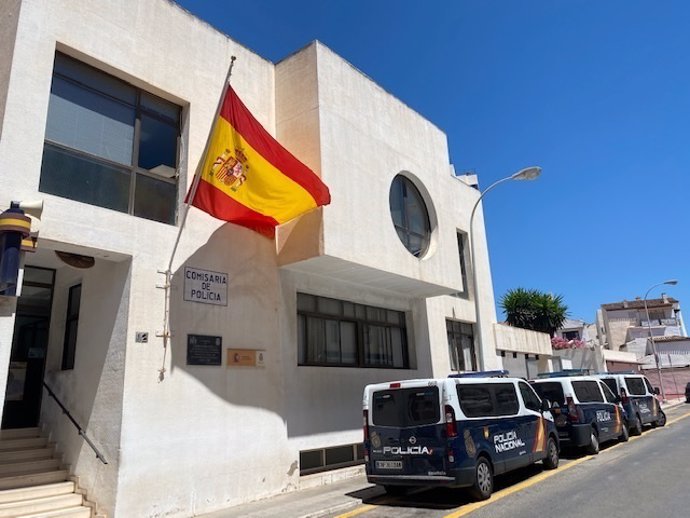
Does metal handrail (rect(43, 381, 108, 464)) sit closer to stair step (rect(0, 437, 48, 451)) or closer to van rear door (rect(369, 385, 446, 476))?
stair step (rect(0, 437, 48, 451))

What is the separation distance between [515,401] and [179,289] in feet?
22.5

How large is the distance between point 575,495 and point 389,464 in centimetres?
313

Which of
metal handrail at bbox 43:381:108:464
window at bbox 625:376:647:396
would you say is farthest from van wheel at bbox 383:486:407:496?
window at bbox 625:376:647:396

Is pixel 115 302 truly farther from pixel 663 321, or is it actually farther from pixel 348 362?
pixel 663 321

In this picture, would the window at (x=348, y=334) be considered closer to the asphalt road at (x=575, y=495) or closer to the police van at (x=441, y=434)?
the police van at (x=441, y=434)

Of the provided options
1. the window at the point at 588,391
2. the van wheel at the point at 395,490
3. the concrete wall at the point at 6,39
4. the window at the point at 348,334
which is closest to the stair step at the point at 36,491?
the window at the point at 348,334

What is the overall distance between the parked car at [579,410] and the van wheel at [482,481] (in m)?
5.26

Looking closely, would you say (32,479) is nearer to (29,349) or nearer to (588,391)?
(29,349)

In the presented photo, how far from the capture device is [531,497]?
870 cm

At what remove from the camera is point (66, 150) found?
8.22m

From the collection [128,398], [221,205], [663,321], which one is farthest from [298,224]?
[663,321]

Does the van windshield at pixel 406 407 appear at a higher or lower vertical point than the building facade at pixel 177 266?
lower

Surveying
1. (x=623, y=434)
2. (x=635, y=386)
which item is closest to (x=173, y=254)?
(x=623, y=434)

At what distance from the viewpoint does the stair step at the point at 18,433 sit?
28.8ft
